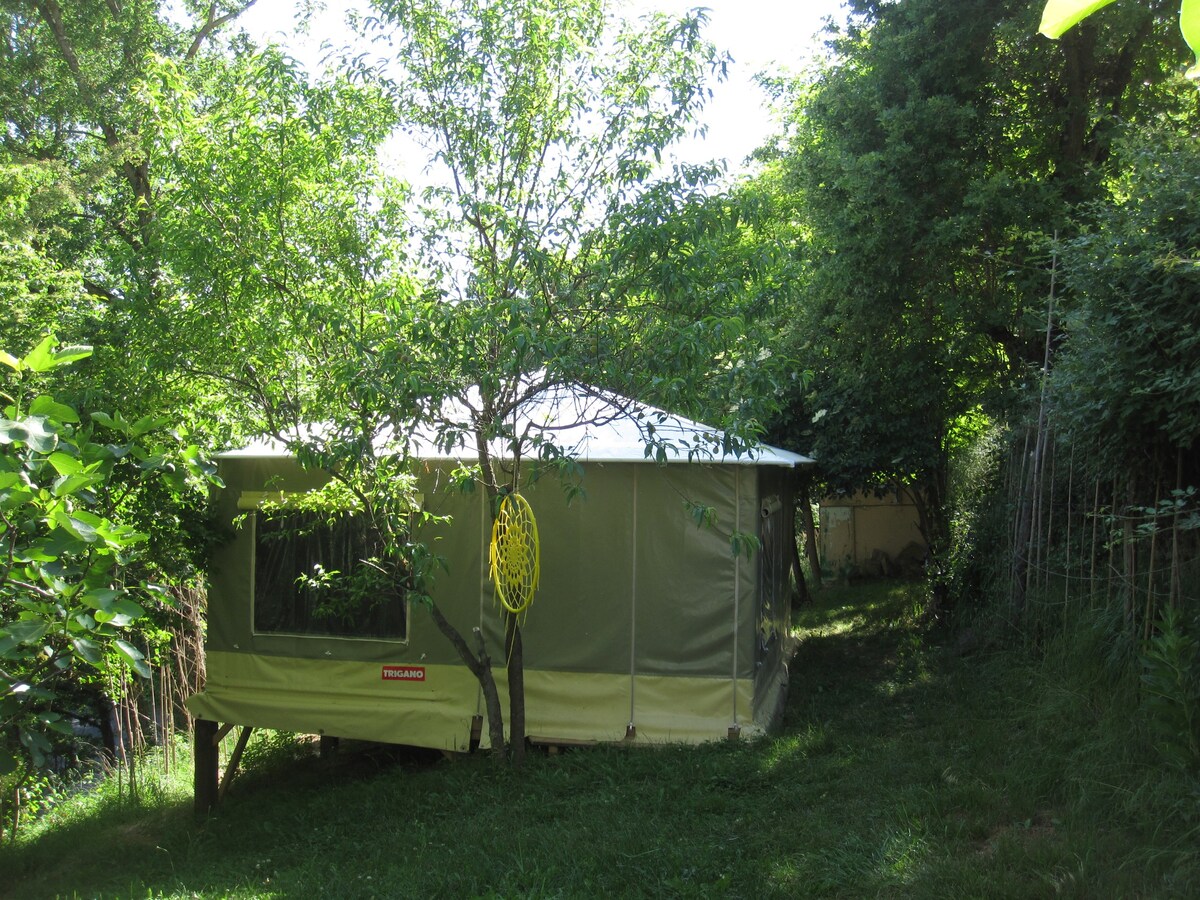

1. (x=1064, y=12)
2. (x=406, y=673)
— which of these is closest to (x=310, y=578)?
(x=406, y=673)

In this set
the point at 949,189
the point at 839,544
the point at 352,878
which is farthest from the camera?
the point at 839,544

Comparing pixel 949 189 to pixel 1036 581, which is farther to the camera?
pixel 949 189

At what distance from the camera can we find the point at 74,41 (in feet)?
44.0

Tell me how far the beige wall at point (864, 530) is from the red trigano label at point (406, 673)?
43.3ft

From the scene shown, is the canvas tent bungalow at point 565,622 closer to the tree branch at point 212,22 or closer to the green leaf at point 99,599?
the green leaf at point 99,599

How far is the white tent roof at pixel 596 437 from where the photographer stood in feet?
20.5

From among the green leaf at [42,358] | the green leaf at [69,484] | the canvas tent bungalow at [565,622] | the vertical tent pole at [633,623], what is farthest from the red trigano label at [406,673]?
the green leaf at [42,358]

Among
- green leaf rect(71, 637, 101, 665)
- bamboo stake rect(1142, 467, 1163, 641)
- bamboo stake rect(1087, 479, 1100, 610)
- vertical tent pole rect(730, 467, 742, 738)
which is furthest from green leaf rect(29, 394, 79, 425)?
bamboo stake rect(1087, 479, 1100, 610)

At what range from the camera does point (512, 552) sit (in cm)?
715

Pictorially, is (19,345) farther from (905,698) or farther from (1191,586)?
(1191,586)

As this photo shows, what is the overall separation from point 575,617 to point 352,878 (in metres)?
2.81

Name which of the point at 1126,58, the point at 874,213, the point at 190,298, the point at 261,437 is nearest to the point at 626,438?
the point at 261,437

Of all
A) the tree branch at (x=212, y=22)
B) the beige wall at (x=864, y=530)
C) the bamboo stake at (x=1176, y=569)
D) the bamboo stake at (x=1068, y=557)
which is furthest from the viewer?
the beige wall at (x=864, y=530)

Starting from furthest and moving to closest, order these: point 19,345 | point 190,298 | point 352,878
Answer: point 19,345, point 190,298, point 352,878
